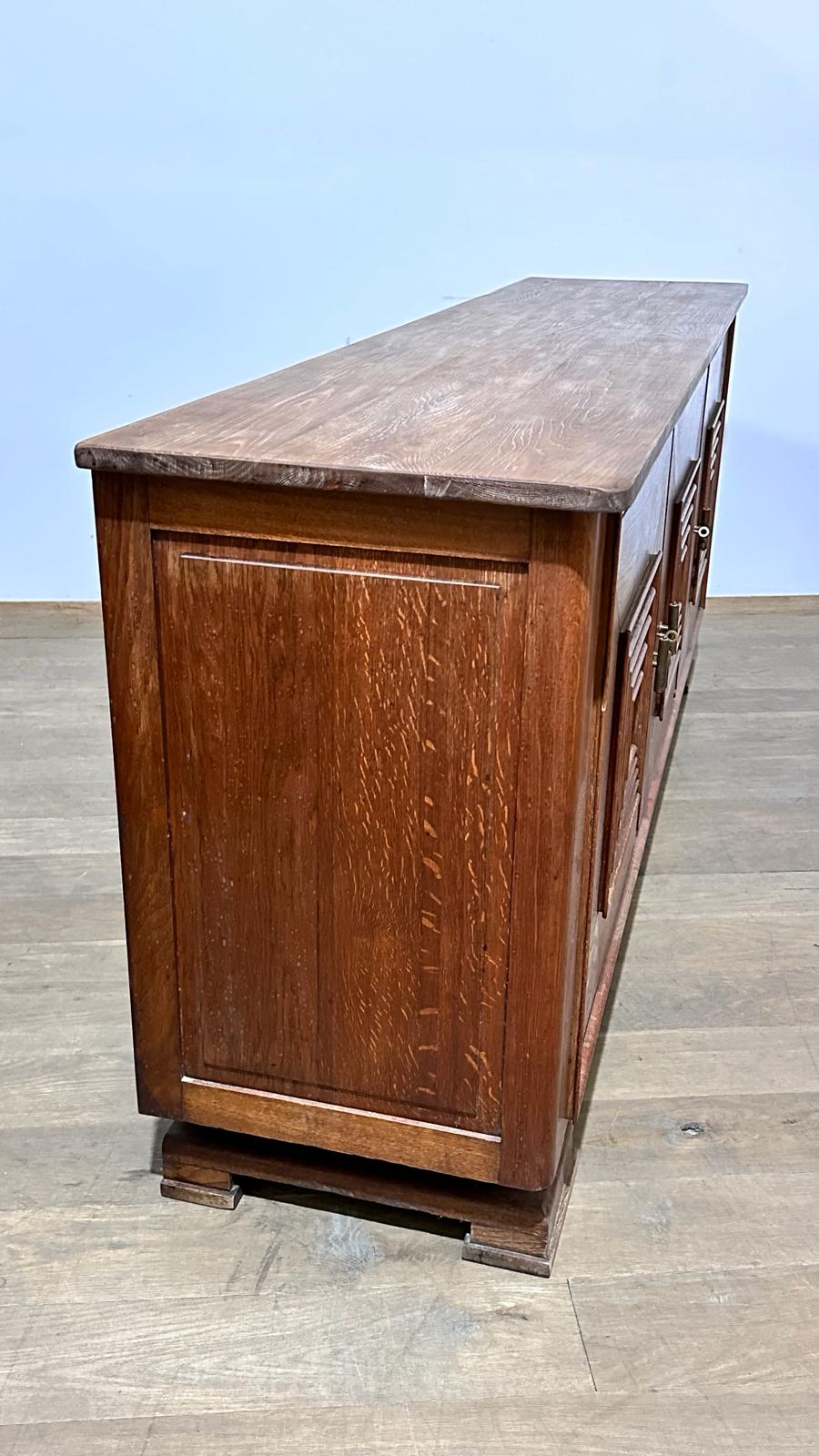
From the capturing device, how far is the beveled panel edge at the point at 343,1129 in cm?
138

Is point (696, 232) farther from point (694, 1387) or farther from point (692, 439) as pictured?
point (694, 1387)

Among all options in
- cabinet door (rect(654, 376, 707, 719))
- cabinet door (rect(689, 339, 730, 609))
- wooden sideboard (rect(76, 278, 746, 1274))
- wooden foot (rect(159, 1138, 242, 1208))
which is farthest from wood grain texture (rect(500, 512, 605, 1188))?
cabinet door (rect(689, 339, 730, 609))

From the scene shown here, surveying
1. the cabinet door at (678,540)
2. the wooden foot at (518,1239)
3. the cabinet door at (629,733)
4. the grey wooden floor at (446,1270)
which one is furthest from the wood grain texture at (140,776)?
the cabinet door at (678,540)

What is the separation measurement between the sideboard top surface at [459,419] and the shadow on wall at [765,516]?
1.43 metres

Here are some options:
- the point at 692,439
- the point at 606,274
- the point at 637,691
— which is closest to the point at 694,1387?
the point at 637,691

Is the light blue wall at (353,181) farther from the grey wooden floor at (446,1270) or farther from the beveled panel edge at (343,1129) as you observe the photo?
the beveled panel edge at (343,1129)

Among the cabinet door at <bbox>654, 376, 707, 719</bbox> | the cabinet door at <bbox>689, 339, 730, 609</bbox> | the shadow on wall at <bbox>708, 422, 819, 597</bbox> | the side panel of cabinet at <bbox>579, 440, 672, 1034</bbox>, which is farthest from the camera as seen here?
the shadow on wall at <bbox>708, 422, 819, 597</bbox>

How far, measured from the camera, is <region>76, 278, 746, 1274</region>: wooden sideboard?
1.18 m

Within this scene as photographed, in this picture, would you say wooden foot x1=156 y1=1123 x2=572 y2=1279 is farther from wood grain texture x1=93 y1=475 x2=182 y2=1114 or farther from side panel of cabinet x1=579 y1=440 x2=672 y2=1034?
side panel of cabinet x1=579 y1=440 x2=672 y2=1034

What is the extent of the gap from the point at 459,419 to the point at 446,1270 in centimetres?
90

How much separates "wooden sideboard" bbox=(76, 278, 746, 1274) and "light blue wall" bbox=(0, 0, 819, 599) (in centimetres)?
212

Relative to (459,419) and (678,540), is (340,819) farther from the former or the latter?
(678,540)

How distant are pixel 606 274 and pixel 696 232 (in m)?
0.25

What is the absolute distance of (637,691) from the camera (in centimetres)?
165
